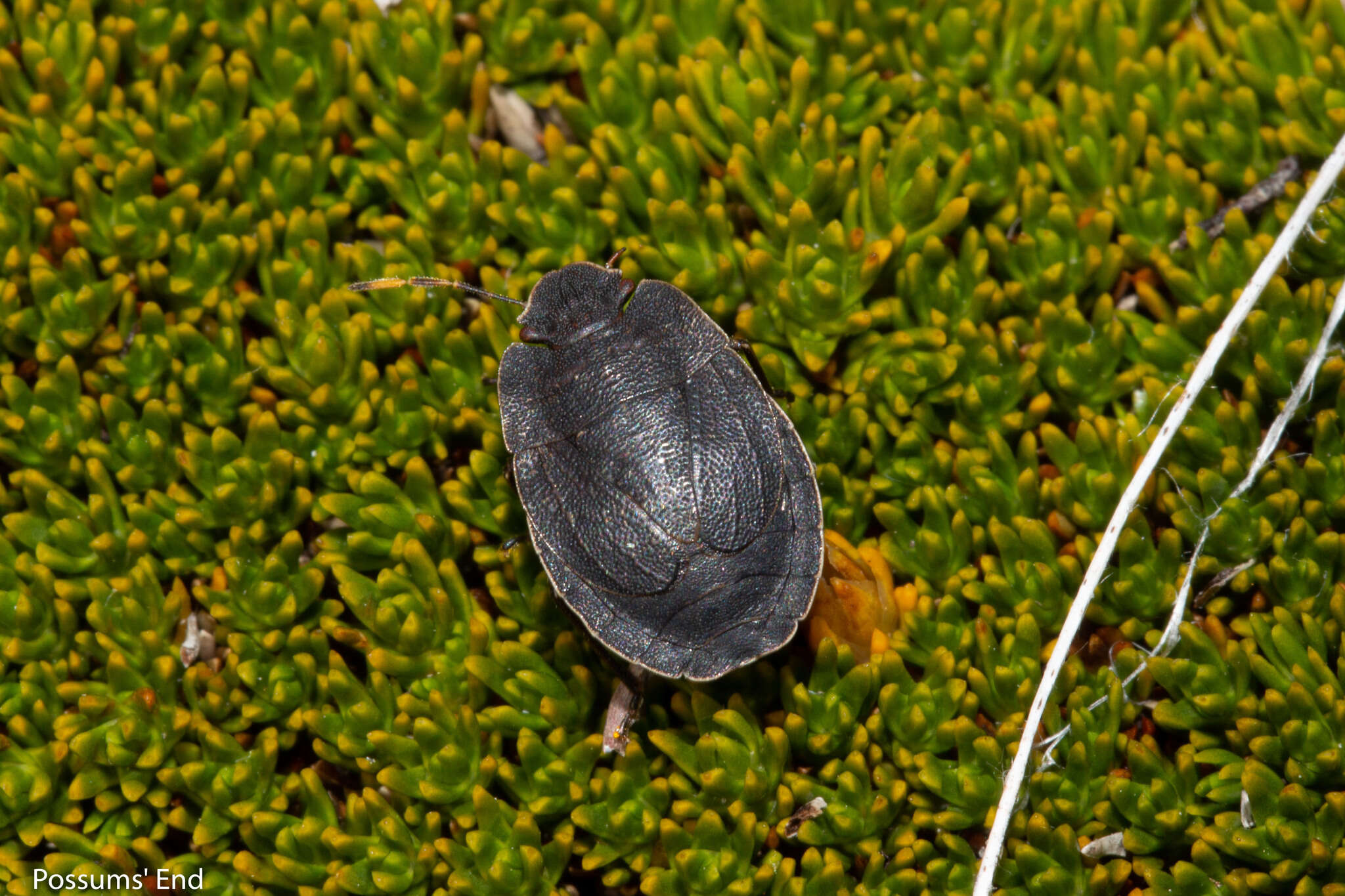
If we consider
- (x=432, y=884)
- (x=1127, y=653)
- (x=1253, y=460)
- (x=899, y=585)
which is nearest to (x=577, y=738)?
(x=432, y=884)

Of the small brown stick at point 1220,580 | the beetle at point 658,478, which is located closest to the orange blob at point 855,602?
the beetle at point 658,478

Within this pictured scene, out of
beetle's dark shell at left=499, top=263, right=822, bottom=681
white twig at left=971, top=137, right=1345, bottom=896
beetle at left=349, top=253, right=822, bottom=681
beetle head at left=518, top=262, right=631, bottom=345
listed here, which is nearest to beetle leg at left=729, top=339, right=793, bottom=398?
beetle at left=349, top=253, right=822, bottom=681

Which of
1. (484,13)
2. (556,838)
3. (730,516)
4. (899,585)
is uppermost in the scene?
(484,13)

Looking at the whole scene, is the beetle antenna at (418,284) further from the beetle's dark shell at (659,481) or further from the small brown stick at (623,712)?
the small brown stick at (623,712)

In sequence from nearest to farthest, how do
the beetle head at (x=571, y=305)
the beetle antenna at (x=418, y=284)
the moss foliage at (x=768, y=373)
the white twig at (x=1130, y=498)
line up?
the white twig at (x=1130, y=498), the moss foliage at (x=768, y=373), the beetle head at (x=571, y=305), the beetle antenna at (x=418, y=284)

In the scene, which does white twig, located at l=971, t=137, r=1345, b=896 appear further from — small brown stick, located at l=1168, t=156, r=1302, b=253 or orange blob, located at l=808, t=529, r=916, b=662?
orange blob, located at l=808, t=529, r=916, b=662

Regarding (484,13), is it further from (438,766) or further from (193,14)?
(438,766)
